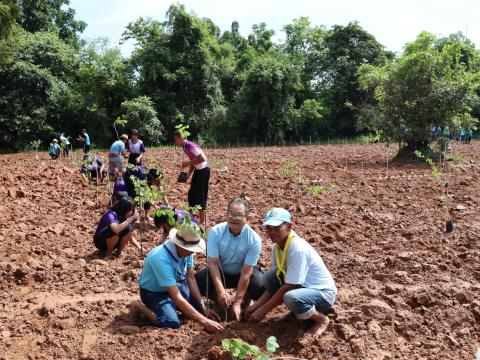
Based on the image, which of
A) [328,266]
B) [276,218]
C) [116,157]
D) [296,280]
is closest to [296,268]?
[296,280]

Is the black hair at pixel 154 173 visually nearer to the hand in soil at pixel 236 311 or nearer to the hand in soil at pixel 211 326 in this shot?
the hand in soil at pixel 236 311

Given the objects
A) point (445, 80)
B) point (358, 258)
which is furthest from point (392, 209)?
point (445, 80)

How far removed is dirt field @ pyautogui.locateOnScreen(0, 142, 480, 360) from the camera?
3.61 meters

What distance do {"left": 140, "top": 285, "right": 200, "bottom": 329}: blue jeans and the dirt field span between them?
0.08m

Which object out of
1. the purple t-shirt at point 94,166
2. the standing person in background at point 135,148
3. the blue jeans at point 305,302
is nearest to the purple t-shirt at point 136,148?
the standing person in background at point 135,148

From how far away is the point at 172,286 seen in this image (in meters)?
3.77

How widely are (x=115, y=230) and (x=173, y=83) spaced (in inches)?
973

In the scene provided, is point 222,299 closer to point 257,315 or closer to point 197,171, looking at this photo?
point 257,315

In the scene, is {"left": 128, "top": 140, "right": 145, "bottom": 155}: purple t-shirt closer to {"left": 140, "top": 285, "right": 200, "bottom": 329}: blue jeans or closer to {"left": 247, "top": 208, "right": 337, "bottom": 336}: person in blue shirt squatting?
{"left": 140, "top": 285, "right": 200, "bottom": 329}: blue jeans

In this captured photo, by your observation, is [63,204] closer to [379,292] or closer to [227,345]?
[379,292]

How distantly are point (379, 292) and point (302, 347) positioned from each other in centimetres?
124

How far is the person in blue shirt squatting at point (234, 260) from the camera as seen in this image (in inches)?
159

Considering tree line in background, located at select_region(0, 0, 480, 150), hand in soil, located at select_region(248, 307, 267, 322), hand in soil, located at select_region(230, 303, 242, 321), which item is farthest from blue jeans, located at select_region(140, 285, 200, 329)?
tree line in background, located at select_region(0, 0, 480, 150)

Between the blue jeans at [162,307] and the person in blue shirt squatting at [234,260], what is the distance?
29 cm
